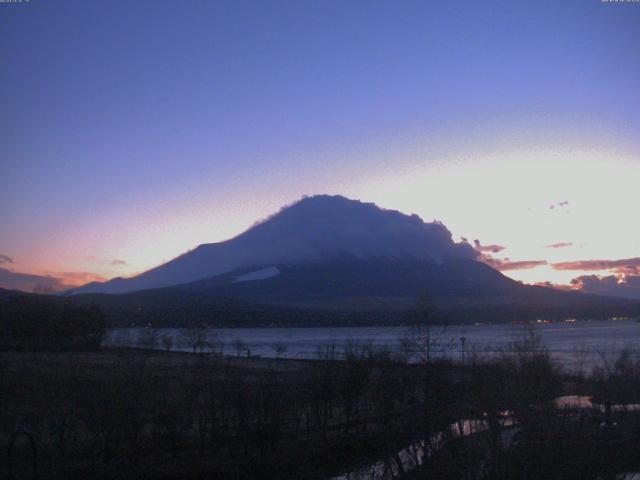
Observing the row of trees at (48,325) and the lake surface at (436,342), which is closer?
the lake surface at (436,342)

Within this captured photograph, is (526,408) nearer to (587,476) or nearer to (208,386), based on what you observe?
(587,476)

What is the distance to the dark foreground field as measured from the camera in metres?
8.84

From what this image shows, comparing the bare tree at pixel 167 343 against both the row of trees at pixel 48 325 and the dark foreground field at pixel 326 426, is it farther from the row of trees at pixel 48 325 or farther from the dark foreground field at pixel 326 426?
the dark foreground field at pixel 326 426

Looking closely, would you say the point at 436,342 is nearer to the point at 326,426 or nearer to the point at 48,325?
the point at 326,426

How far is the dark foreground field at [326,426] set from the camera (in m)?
8.84

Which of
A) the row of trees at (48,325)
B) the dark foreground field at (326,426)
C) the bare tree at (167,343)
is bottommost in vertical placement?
the dark foreground field at (326,426)

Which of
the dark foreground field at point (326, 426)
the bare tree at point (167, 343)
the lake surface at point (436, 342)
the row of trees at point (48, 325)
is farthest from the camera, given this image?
the bare tree at point (167, 343)

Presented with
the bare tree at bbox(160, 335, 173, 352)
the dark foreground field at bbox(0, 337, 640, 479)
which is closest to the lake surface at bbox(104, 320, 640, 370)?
the bare tree at bbox(160, 335, 173, 352)

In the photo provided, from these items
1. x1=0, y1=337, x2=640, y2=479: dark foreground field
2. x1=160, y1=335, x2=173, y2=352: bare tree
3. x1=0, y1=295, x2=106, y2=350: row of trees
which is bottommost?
x1=0, y1=337, x2=640, y2=479: dark foreground field

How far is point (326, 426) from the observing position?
64.1ft

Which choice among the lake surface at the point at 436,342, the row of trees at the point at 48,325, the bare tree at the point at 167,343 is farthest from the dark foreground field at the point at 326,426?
the bare tree at the point at 167,343

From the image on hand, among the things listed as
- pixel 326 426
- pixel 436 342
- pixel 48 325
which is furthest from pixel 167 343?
pixel 326 426

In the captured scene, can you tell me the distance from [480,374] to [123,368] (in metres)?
8.91

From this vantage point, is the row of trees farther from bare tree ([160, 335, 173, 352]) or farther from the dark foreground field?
the dark foreground field
